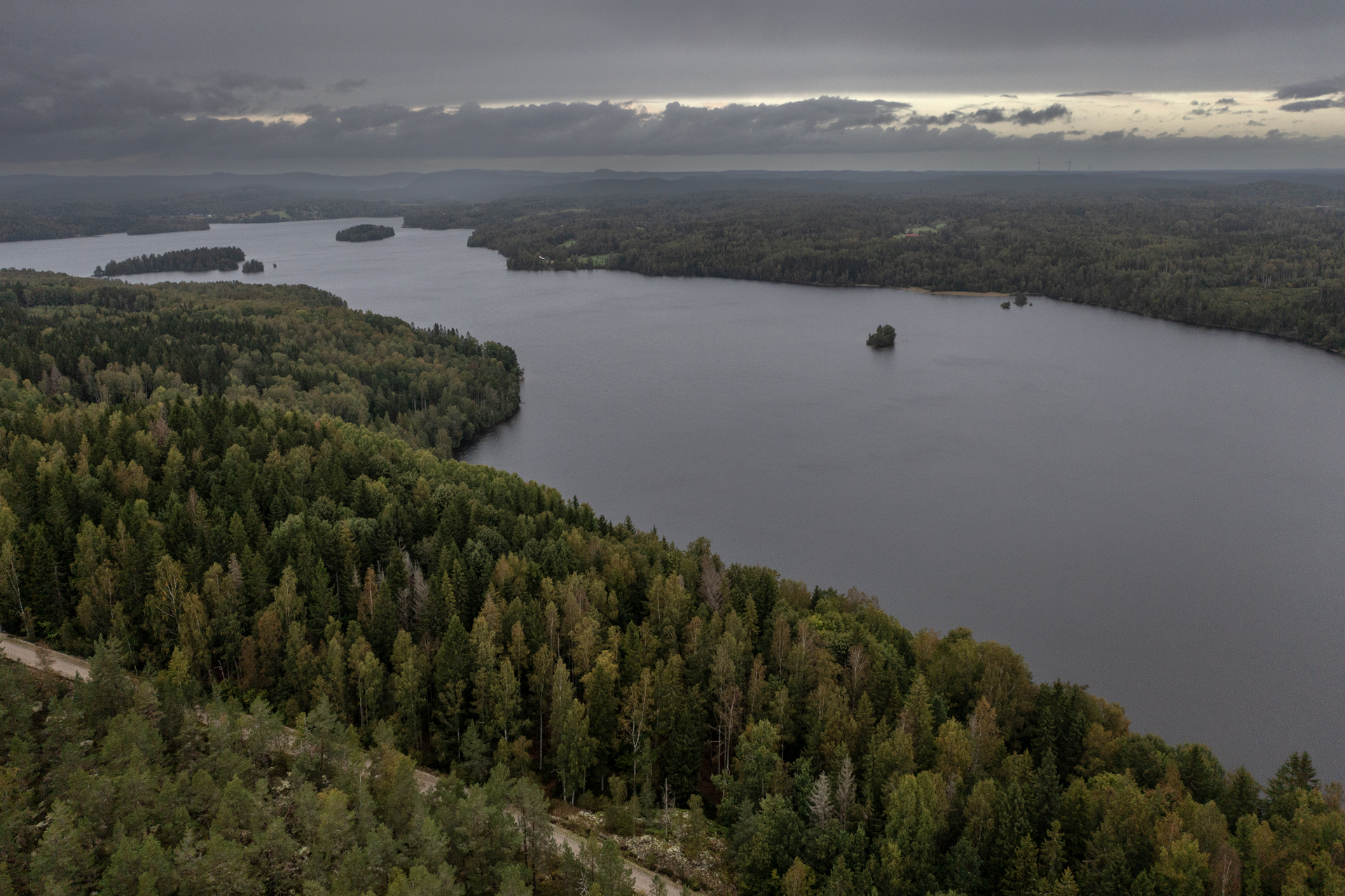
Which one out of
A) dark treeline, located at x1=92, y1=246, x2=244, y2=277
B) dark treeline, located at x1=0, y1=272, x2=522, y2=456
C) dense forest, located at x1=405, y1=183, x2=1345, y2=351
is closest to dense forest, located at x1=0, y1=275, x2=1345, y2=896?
dark treeline, located at x1=0, y1=272, x2=522, y2=456

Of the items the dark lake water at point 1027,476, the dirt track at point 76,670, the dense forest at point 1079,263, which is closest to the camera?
the dirt track at point 76,670

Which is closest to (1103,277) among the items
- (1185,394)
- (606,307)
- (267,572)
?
(1185,394)

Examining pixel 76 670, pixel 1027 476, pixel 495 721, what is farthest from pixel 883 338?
pixel 76 670

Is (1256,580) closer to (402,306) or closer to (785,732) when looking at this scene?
(785,732)

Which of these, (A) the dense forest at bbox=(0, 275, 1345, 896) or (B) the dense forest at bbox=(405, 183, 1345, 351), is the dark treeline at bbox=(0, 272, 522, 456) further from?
(B) the dense forest at bbox=(405, 183, 1345, 351)

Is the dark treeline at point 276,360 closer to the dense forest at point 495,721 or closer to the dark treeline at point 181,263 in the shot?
the dense forest at point 495,721

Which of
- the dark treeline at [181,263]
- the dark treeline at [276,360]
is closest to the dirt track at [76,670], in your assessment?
the dark treeline at [276,360]

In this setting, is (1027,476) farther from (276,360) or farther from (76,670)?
(276,360)
